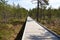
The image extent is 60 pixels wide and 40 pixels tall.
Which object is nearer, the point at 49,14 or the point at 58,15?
the point at 49,14

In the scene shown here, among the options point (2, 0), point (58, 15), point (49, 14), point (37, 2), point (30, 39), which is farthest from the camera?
point (58, 15)

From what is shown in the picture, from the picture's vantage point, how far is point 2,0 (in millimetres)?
13352

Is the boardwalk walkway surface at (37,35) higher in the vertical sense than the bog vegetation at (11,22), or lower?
higher

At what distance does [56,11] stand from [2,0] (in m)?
46.2

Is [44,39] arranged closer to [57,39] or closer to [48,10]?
[57,39]

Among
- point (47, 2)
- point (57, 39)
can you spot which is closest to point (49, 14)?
point (47, 2)

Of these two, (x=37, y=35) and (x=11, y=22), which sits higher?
(x=37, y=35)

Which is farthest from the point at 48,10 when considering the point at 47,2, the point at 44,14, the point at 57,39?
the point at 57,39

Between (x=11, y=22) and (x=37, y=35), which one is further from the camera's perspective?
(x=11, y=22)

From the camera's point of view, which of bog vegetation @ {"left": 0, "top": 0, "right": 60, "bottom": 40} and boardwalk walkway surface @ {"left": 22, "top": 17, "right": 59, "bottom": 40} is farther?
bog vegetation @ {"left": 0, "top": 0, "right": 60, "bottom": 40}

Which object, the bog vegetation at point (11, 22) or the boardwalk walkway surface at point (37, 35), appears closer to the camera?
the boardwalk walkway surface at point (37, 35)

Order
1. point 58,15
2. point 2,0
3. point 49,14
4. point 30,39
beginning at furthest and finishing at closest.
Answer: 1. point 58,15
2. point 49,14
3. point 2,0
4. point 30,39

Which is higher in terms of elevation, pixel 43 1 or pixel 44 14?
pixel 43 1

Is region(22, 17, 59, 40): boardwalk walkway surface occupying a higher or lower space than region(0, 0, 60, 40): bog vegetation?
higher
